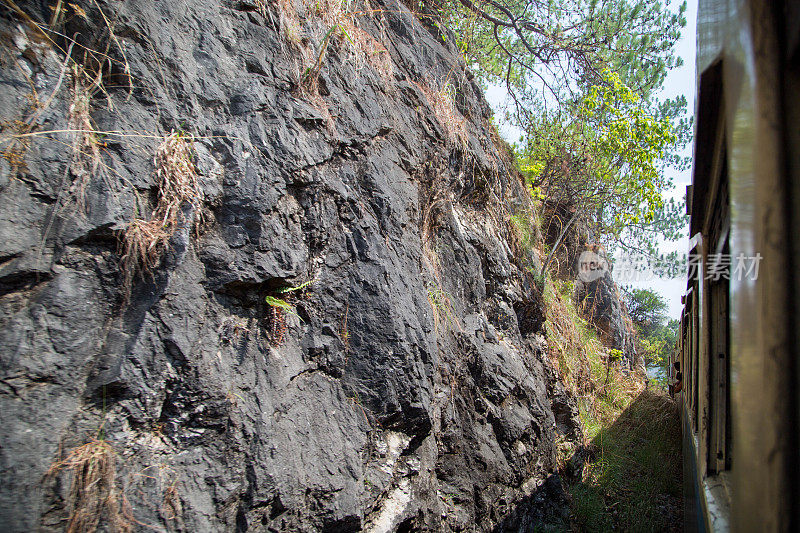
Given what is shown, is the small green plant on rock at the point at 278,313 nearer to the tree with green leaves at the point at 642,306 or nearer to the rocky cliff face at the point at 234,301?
the rocky cliff face at the point at 234,301

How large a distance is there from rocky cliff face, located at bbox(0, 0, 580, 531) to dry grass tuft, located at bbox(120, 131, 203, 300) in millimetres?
18

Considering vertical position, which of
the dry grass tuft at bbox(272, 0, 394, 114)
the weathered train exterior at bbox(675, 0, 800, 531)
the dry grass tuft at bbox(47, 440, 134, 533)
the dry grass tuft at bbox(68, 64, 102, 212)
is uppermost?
the dry grass tuft at bbox(272, 0, 394, 114)

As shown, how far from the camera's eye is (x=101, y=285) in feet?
7.35

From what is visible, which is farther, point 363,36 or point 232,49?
point 363,36

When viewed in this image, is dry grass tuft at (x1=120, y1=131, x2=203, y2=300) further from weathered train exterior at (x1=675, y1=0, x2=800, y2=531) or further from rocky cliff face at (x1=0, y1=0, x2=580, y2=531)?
weathered train exterior at (x1=675, y1=0, x2=800, y2=531)

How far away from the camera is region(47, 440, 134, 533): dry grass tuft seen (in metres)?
1.85

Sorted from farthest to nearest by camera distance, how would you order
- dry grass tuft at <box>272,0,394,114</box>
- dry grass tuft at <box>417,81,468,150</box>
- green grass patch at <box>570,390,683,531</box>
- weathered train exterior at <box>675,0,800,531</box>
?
dry grass tuft at <box>417,81,468,150</box>, green grass patch at <box>570,390,683,531</box>, dry grass tuft at <box>272,0,394,114</box>, weathered train exterior at <box>675,0,800,531</box>

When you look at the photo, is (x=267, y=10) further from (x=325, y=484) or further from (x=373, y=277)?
(x=325, y=484)

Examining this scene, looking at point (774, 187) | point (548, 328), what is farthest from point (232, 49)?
point (548, 328)

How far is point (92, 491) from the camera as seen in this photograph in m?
1.90

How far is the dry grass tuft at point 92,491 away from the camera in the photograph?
1854 millimetres

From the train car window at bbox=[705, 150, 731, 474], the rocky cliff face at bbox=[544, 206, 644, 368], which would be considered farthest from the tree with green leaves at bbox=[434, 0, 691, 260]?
the train car window at bbox=[705, 150, 731, 474]

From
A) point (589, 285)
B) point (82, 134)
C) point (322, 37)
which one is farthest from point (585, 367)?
point (82, 134)

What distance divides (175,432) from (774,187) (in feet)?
8.56
